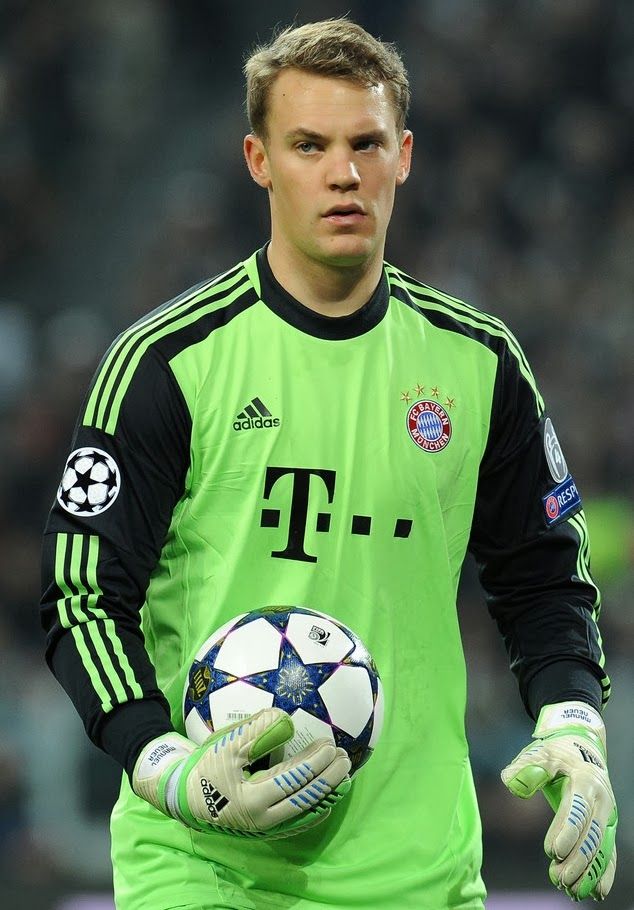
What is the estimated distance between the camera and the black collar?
333cm

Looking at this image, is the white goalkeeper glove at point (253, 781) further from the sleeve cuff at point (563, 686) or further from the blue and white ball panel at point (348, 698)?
the sleeve cuff at point (563, 686)

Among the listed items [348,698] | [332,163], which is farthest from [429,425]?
[348,698]

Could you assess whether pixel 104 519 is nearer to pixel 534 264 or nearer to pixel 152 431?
pixel 152 431

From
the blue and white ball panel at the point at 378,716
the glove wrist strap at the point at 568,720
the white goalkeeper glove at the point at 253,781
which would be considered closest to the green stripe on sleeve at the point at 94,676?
the white goalkeeper glove at the point at 253,781

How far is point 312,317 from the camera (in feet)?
10.9

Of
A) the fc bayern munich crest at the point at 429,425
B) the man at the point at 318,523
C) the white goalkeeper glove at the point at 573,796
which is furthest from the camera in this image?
the fc bayern munich crest at the point at 429,425

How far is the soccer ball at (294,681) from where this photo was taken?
111 inches

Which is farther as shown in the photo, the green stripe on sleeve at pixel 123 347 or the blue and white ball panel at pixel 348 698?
the green stripe on sleeve at pixel 123 347

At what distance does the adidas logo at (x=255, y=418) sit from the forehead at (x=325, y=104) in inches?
24.2

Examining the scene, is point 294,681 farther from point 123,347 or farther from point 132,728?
point 123,347

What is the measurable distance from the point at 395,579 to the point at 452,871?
2.13 ft

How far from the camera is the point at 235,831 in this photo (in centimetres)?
274

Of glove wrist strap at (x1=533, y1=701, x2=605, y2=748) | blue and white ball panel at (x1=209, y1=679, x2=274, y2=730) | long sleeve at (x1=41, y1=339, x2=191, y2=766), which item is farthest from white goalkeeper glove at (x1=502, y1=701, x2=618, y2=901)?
long sleeve at (x1=41, y1=339, x2=191, y2=766)

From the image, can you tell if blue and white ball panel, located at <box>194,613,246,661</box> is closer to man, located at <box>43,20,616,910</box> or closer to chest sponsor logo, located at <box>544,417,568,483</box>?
man, located at <box>43,20,616,910</box>
